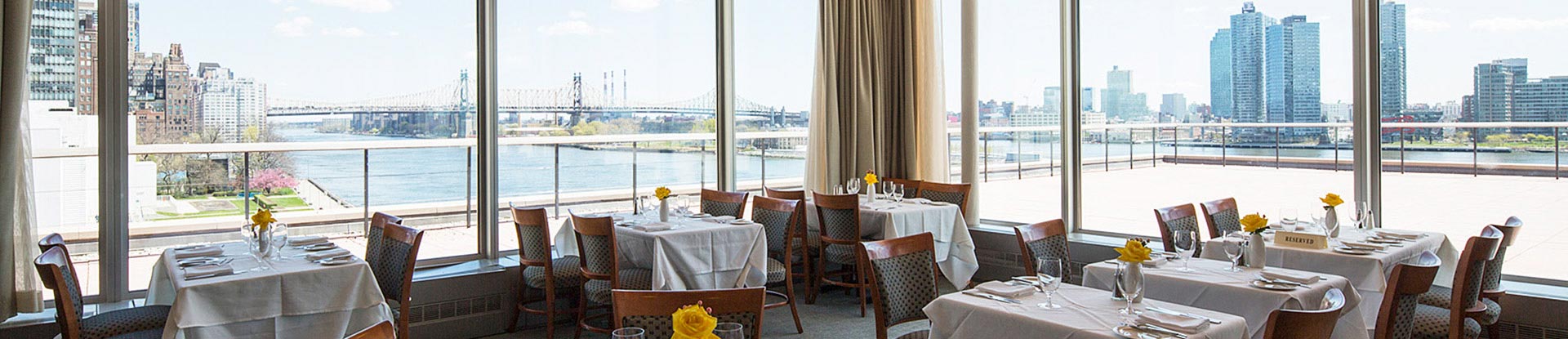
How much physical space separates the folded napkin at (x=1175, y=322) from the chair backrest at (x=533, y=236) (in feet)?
10.4

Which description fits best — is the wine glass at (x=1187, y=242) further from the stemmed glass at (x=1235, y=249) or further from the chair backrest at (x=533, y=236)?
the chair backrest at (x=533, y=236)

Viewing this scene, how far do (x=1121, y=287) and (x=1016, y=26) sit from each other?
4.35 m

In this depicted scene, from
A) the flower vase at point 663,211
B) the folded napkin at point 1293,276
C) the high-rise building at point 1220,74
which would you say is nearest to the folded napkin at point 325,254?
the flower vase at point 663,211

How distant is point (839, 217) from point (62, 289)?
3.83m

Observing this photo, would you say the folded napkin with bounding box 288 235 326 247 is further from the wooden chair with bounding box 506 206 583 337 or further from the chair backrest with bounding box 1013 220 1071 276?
the chair backrest with bounding box 1013 220 1071 276

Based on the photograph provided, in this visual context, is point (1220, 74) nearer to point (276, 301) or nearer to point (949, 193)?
point (949, 193)

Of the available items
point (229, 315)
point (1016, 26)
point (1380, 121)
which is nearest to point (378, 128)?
point (229, 315)

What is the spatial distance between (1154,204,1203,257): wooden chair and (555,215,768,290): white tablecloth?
80.5 inches

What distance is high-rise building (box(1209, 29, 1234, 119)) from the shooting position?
6.09 metres


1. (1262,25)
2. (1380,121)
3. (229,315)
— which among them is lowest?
(229,315)

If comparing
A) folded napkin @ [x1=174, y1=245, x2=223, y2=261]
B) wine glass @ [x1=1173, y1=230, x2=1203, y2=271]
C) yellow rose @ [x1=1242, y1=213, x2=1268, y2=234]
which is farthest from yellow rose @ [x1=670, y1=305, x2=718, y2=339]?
folded napkin @ [x1=174, y1=245, x2=223, y2=261]

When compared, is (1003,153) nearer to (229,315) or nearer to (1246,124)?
(1246,124)

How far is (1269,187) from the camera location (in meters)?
6.04

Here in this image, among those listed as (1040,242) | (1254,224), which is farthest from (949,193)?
(1254,224)
